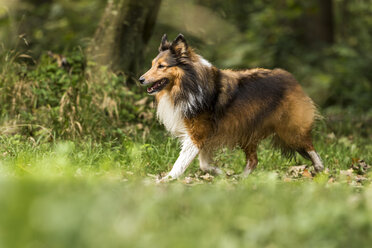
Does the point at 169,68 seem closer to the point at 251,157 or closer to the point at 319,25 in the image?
the point at 251,157

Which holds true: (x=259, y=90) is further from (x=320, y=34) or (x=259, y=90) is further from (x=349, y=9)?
(x=349, y=9)

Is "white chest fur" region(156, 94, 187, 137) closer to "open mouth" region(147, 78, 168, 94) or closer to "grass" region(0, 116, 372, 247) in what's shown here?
"open mouth" region(147, 78, 168, 94)

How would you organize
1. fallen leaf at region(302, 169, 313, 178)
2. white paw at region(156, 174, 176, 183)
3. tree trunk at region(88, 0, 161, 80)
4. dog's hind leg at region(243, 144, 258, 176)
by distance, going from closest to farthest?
white paw at region(156, 174, 176, 183), fallen leaf at region(302, 169, 313, 178), dog's hind leg at region(243, 144, 258, 176), tree trunk at region(88, 0, 161, 80)

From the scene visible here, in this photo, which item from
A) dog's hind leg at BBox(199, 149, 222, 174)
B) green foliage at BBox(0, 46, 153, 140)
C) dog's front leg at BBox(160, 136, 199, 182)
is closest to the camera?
dog's front leg at BBox(160, 136, 199, 182)

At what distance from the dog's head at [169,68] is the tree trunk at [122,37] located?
2570mm

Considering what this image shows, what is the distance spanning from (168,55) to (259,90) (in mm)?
1256

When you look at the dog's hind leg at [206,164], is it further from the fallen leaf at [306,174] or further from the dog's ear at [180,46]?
the dog's ear at [180,46]

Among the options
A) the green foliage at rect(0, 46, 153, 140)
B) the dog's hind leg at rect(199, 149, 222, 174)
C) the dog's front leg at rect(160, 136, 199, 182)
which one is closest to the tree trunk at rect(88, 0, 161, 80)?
the green foliage at rect(0, 46, 153, 140)

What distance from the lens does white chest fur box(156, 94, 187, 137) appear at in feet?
20.2

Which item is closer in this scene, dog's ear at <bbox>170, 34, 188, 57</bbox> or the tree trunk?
dog's ear at <bbox>170, 34, 188, 57</bbox>

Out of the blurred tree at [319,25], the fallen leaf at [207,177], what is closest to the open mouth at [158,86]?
the fallen leaf at [207,177]

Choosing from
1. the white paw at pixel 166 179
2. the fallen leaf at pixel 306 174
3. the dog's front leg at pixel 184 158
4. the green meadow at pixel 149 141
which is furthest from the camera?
the fallen leaf at pixel 306 174

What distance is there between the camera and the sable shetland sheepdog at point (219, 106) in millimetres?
6090

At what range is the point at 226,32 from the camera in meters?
12.9
